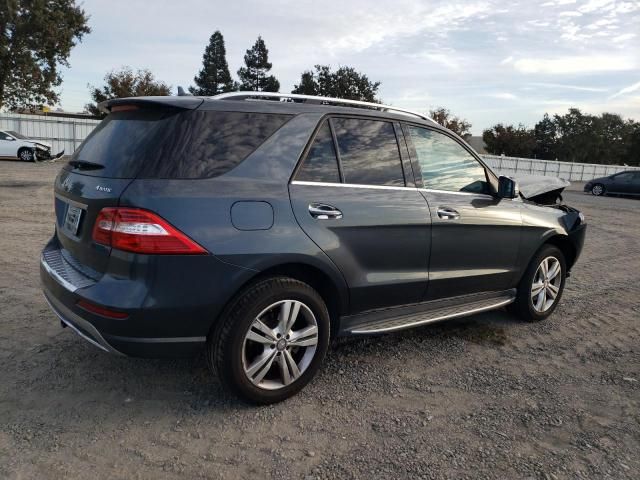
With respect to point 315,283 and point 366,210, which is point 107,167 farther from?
point 366,210

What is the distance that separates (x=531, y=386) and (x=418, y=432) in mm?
1061

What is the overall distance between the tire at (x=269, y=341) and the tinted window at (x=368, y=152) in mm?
864

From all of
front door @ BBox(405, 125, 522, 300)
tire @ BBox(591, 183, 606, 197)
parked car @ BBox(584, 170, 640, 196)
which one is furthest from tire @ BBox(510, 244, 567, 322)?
tire @ BBox(591, 183, 606, 197)

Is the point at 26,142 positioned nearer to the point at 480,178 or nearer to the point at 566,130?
the point at 480,178

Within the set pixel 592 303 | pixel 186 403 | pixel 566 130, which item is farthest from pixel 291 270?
pixel 566 130

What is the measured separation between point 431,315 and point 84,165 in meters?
2.57

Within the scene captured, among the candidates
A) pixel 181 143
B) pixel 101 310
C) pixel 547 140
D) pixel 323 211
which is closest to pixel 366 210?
pixel 323 211

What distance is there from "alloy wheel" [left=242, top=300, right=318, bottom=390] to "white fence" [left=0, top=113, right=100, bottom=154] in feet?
94.9

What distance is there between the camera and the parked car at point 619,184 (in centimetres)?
2236

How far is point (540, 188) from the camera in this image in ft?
16.7

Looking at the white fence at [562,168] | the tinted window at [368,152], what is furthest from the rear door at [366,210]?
the white fence at [562,168]

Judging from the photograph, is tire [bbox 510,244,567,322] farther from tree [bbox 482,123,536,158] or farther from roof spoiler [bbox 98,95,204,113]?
tree [bbox 482,123,536,158]

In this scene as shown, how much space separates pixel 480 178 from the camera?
4.17 metres

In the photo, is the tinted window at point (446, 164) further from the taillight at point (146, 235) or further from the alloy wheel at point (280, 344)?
the taillight at point (146, 235)
